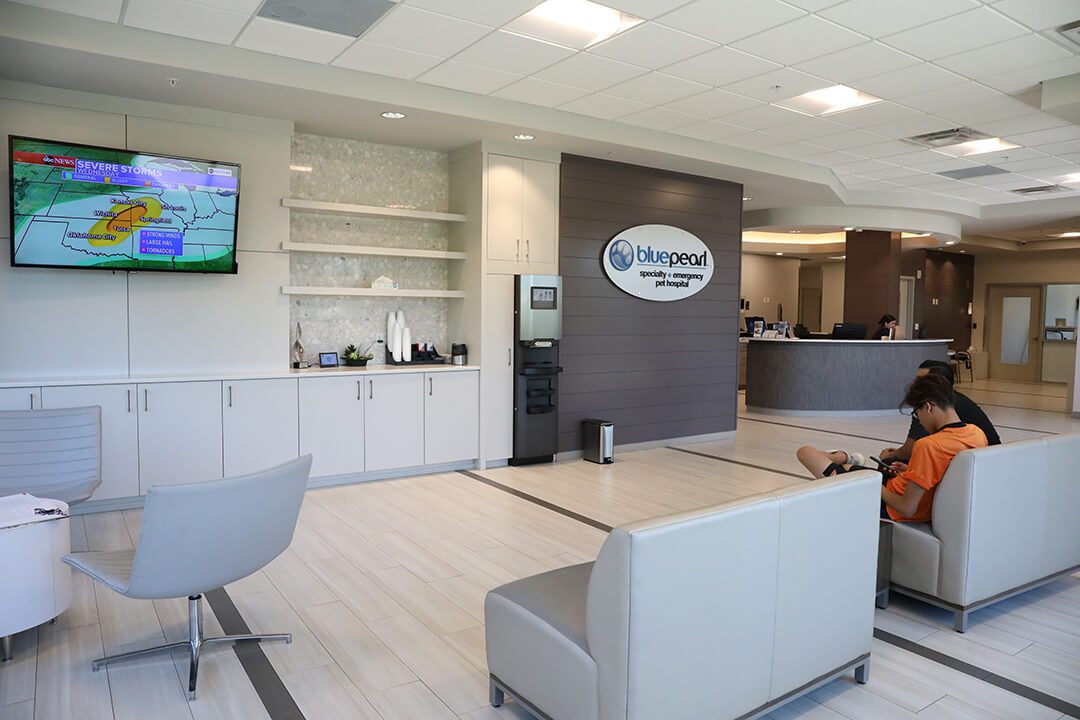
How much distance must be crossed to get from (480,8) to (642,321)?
3944 millimetres

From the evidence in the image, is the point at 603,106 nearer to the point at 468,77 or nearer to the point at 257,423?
the point at 468,77

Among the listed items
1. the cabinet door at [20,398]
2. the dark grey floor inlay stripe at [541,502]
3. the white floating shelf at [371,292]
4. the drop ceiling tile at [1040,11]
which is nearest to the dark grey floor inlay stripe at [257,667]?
the cabinet door at [20,398]

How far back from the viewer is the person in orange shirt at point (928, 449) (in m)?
3.33

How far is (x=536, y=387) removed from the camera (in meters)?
6.54

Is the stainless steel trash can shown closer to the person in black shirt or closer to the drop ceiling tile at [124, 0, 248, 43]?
the person in black shirt

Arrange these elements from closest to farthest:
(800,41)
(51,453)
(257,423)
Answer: (51,453)
(800,41)
(257,423)

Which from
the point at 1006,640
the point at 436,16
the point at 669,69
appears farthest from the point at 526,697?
the point at 669,69

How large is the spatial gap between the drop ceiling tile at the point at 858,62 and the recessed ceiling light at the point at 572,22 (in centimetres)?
138

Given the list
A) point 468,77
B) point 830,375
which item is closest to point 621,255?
point 468,77

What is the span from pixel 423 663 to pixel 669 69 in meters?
3.95

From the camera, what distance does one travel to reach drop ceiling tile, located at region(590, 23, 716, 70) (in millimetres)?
4316

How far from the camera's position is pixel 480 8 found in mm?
3980

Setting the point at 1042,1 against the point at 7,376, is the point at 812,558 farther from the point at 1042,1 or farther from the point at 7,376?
the point at 7,376

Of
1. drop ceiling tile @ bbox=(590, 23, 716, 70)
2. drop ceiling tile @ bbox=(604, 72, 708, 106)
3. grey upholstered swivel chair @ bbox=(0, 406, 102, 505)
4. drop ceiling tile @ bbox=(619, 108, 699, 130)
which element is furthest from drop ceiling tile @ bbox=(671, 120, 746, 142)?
grey upholstered swivel chair @ bbox=(0, 406, 102, 505)
